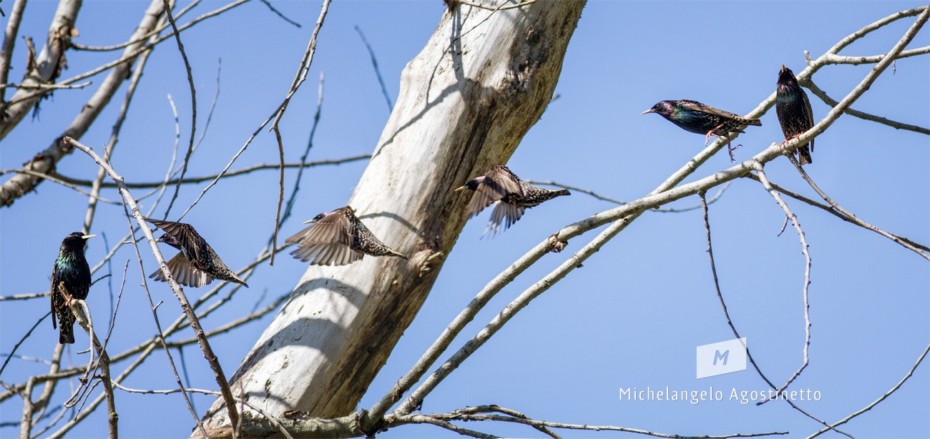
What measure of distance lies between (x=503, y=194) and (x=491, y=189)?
5 cm

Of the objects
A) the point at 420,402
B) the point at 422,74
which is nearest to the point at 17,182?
the point at 422,74

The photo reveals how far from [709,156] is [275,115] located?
170 centimetres

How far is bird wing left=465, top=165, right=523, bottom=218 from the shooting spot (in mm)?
3623

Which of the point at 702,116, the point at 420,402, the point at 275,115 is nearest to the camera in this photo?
the point at 275,115

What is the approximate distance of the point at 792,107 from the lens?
470 centimetres

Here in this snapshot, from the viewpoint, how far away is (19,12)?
14.6 feet

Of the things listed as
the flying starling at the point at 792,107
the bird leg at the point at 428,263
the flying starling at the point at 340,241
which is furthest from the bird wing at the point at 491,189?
the flying starling at the point at 792,107

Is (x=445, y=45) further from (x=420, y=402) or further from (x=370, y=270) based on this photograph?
(x=420, y=402)

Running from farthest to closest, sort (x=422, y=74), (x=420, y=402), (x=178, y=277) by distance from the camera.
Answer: (x=178, y=277) < (x=422, y=74) < (x=420, y=402)

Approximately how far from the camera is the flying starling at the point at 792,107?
4.64 m

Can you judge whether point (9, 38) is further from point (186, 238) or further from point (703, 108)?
point (703, 108)

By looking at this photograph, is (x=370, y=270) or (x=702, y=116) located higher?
(x=702, y=116)

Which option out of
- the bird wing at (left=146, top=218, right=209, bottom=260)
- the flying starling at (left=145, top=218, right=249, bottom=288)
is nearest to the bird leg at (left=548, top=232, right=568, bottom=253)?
the flying starling at (left=145, top=218, right=249, bottom=288)

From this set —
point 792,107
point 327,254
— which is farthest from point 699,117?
point 327,254
